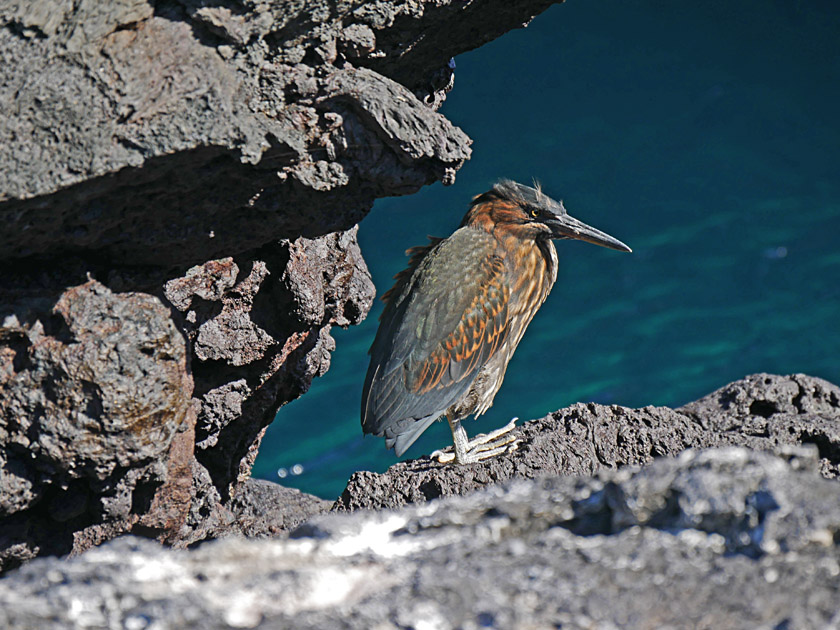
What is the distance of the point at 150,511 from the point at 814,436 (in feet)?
7.18

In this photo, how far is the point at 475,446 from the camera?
11.0 ft

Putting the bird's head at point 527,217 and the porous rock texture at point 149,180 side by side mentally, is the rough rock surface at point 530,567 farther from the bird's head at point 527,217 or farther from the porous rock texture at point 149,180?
the bird's head at point 527,217

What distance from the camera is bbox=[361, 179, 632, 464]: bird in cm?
326

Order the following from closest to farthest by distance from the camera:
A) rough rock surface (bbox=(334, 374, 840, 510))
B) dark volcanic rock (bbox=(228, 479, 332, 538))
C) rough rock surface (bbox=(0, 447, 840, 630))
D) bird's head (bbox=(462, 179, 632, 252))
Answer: rough rock surface (bbox=(0, 447, 840, 630)) < rough rock surface (bbox=(334, 374, 840, 510)) < dark volcanic rock (bbox=(228, 479, 332, 538)) < bird's head (bbox=(462, 179, 632, 252))

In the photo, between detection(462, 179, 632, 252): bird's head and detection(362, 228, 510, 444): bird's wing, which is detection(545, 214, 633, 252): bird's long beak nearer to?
detection(462, 179, 632, 252): bird's head

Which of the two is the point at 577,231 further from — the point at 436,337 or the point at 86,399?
the point at 86,399

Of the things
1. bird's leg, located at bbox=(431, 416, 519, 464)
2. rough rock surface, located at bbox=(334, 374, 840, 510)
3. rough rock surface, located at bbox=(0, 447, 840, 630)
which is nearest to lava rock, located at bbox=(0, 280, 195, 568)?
rough rock surface, located at bbox=(0, 447, 840, 630)

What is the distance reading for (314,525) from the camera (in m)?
1.25

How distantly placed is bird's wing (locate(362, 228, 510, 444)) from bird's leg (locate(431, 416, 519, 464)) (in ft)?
0.58

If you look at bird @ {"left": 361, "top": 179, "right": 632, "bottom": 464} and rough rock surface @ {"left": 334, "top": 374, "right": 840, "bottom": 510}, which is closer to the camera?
rough rock surface @ {"left": 334, "top": 374, "right": 840, "bottom": 510}

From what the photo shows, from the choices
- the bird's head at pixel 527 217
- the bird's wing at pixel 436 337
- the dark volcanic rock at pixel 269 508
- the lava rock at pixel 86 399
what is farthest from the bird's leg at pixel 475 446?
the lava rock at pixel 86 399

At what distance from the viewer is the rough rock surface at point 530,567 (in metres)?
1.00

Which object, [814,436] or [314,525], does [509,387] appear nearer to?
[814,436]

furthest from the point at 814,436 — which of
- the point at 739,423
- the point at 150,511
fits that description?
the point at 150,511
